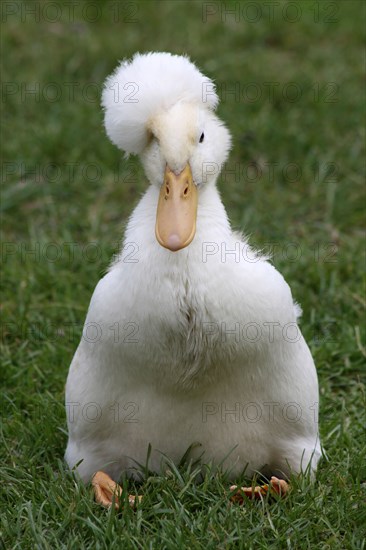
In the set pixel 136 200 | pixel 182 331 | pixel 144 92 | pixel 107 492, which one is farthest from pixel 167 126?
pixel 136 200

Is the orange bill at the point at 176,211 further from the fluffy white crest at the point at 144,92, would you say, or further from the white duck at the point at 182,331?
the fluffy white crest at the point at 144,92

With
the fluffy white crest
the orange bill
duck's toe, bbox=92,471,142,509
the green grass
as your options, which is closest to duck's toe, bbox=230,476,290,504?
the green grass

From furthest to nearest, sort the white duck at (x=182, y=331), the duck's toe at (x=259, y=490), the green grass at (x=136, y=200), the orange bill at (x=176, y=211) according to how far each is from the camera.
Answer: the duck's toe at (x=259, y=490), the green grass at (x=136, y=200), the white duck at (x=182, y=331), the orange bill at (x=176, y=211)

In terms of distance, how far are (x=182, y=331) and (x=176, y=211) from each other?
426mm

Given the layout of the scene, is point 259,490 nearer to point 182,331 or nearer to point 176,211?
point 182,331

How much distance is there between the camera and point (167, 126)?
3736 millimetres

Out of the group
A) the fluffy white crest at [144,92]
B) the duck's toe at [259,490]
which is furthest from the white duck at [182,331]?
the duck's toe at [259,490]

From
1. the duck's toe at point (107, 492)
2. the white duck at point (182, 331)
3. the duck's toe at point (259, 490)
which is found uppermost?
the white duck at point (182, 331)

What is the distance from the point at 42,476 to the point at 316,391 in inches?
46.4

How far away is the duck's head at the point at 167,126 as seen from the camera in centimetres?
373

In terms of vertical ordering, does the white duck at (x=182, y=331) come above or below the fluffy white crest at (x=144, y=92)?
below

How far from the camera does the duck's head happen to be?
3.73 m

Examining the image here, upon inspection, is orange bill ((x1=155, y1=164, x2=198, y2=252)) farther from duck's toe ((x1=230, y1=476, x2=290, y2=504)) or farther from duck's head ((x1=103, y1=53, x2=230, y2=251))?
duck's toe ((x1=230, y1=476, x2=290, y2=504))

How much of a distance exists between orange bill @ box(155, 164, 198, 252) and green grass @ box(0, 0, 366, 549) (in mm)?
979
